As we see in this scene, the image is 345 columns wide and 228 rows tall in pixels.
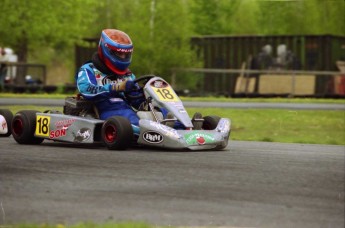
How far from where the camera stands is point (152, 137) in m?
10.4

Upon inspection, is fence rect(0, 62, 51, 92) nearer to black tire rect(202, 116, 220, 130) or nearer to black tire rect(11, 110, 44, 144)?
black tire rect(11, 110, 44, 144)

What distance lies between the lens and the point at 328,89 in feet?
102

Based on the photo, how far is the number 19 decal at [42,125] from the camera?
11281 mm

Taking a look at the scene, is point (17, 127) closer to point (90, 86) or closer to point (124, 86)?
point (90, 86)

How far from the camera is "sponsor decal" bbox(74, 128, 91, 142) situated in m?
10.8

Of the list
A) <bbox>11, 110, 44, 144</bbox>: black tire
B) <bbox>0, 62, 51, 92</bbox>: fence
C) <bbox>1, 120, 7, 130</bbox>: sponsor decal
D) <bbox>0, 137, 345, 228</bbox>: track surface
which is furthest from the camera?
<bbox>0, 62, 51, 92</bbox>: fence

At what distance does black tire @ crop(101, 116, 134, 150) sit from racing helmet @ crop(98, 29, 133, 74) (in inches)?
38.9

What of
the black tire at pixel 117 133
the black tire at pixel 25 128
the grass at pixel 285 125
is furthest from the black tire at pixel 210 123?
the grass at pixel 285 125

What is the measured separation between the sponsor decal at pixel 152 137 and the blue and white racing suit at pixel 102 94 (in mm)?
416

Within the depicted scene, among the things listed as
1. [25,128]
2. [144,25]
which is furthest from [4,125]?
[144,25]

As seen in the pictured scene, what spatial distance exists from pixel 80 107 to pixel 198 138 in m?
1.68

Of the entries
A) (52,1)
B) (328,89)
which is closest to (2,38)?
(52,1)

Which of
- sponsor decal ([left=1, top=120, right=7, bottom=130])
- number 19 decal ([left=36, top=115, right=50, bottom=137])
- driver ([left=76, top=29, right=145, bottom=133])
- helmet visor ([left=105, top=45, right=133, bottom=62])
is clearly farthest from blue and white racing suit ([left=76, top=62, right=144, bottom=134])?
sponsor decal ([left=1, top=120, right=7, bottom=130])

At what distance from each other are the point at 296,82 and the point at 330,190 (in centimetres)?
2342
